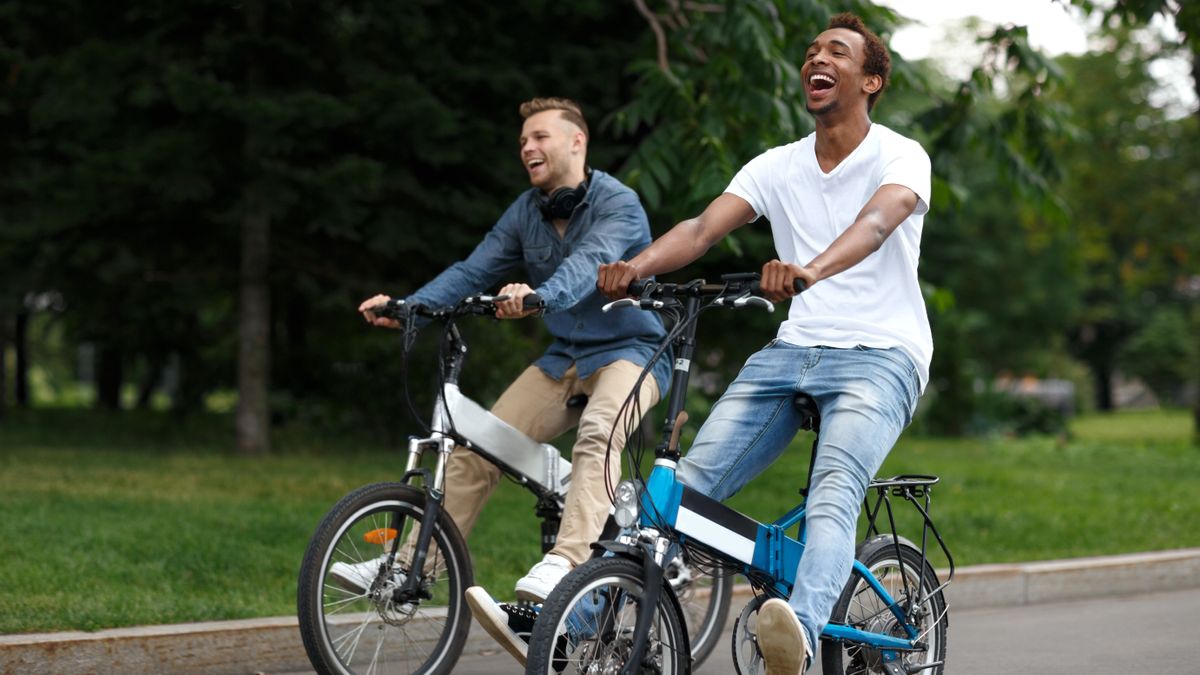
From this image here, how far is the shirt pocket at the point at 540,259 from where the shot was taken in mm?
5246

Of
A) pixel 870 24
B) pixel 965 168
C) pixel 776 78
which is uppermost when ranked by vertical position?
pixel 965 168

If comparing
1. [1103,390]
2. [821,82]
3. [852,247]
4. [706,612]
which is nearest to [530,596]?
[706,612]

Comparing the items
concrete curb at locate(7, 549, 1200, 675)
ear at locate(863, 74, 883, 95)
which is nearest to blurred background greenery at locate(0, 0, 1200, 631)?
concrete curb at locate(7, 549, 1200, 675)

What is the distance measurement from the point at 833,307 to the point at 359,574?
1.61 metres

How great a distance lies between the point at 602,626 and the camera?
12.7 feet

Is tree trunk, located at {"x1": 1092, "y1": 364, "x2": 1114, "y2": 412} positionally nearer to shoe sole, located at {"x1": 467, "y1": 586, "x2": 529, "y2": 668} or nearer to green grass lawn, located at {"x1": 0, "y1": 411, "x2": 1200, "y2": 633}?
green grass lawn, located at {"x1": 0, "y1": 411, "x2": 1200, "y2": 633}

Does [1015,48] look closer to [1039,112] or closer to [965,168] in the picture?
[1039,112]

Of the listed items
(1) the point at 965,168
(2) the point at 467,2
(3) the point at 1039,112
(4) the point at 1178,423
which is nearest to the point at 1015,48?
(3) the point at 1039,112

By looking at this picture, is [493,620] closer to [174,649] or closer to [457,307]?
[457,307]

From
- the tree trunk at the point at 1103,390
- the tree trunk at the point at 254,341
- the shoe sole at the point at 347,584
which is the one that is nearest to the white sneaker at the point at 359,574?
the shoe sole at the point at 347,584

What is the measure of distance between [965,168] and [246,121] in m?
24.6

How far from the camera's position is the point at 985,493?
37.0 ft

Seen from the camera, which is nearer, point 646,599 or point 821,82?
point 646,599

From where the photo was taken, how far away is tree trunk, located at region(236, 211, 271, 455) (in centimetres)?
1284
